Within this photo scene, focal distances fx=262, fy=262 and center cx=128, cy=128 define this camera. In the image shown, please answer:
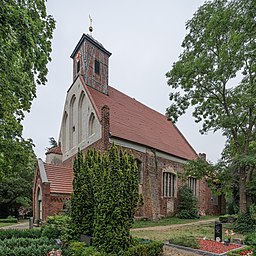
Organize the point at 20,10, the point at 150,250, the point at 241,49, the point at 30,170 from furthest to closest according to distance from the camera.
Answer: the point at 30,170
the point at 241,49
the point at 150,250
the point at 20,10

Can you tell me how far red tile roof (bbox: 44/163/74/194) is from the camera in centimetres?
1754

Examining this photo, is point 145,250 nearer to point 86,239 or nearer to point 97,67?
point 86,239

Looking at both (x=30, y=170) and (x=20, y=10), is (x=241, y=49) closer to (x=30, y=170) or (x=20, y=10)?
(x=20, y=10)

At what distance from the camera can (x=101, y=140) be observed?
58.0 feet

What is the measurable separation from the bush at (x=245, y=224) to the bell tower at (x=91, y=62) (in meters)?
14.5

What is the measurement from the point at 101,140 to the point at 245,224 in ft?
32.3

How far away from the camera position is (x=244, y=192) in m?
15.0

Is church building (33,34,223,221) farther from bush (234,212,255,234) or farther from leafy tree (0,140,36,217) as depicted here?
bush (234,212,255,234)

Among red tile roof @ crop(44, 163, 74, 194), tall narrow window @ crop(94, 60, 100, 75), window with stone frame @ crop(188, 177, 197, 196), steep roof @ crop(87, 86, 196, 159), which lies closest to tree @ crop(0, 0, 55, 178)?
red tile roof @ crop(44, 163, 74, 194)

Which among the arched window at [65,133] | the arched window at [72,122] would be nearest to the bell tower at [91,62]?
the arched window at [72,122]

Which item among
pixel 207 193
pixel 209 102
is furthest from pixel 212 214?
pixel 209 102

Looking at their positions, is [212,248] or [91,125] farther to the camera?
[91,125]

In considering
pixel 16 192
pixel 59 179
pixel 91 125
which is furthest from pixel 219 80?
pixel 16 192

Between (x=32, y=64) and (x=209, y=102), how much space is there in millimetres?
12243
